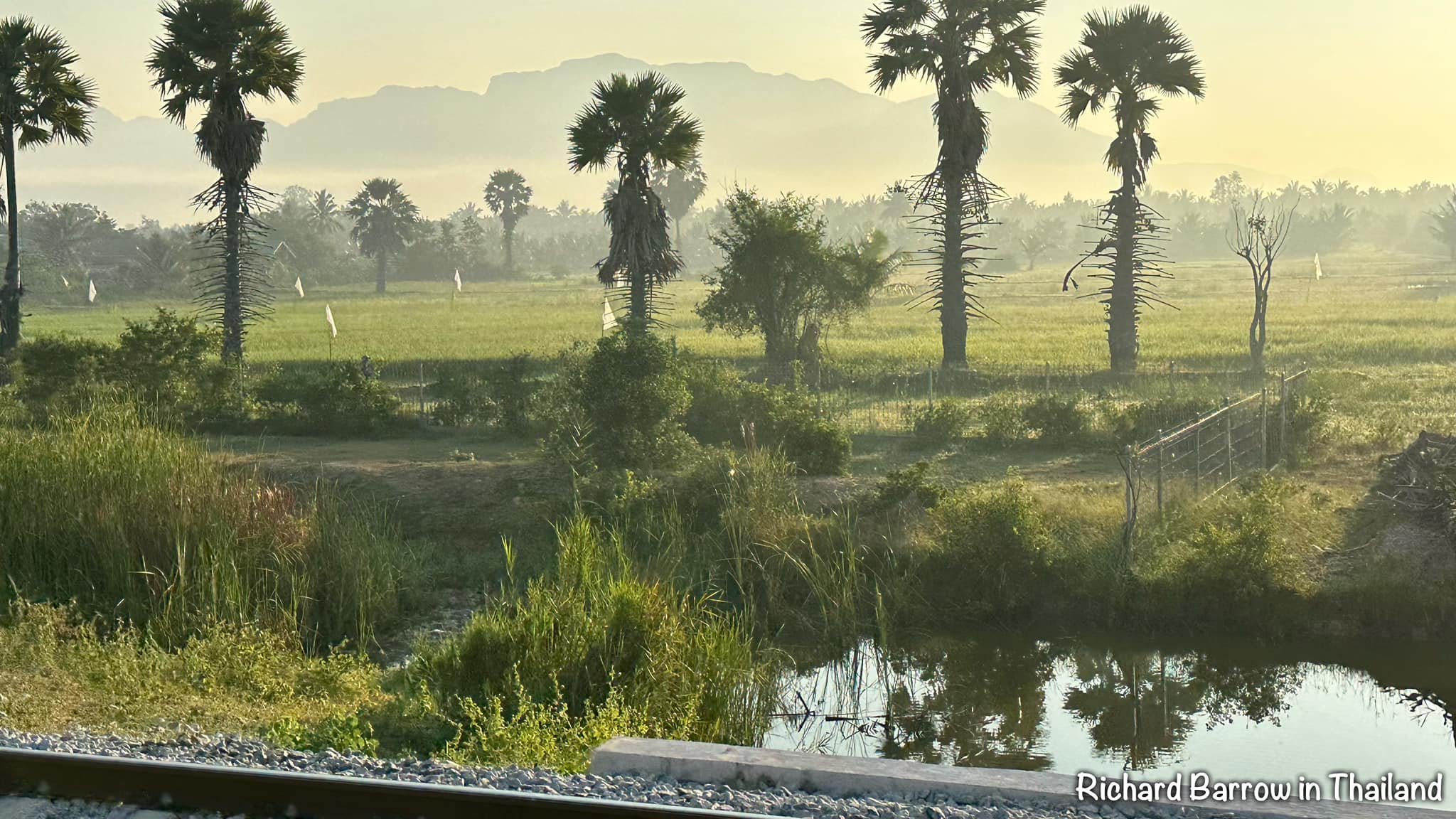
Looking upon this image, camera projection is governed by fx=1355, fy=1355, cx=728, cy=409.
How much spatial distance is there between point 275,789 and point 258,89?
2148 centimetres

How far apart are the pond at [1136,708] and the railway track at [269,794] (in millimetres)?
3073

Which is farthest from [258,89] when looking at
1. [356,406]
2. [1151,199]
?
[1151,199]

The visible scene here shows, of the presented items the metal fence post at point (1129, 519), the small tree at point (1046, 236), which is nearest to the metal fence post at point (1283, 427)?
the metal fence post at point (1129, 519)

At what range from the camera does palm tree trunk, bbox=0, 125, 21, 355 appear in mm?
26250

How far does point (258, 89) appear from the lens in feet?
77.7

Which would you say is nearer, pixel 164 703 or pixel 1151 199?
pixel 164 703

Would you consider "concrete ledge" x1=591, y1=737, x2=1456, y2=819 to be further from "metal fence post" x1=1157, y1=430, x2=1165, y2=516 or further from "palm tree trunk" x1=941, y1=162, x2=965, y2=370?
"palm tree trunk" x1=941, y1=162, x2=965, y2=370

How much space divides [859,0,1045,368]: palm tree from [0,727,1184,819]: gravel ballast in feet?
70.1

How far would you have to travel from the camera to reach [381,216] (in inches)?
2498

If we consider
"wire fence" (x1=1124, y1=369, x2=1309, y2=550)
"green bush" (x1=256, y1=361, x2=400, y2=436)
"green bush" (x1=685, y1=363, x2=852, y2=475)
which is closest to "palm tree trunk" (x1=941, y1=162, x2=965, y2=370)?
"green bush" (x1=685, y1=363, x2=852, y2=475)

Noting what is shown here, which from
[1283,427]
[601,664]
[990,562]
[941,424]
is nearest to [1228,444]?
[1283,427]

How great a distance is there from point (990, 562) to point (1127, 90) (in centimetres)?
1827

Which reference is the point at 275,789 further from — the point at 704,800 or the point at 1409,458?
the point at 1409,458

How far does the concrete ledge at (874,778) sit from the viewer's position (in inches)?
167
